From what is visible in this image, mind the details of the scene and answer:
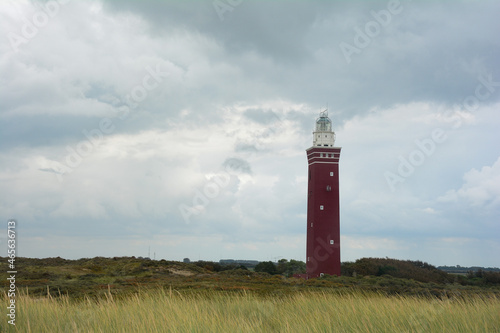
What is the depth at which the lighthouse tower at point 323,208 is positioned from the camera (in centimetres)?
3803

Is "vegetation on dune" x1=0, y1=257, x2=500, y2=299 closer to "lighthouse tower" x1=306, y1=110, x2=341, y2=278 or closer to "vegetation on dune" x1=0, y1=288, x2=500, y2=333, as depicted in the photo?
"lighthouse tower" x1=306, y1=110, x2=341, y2=278

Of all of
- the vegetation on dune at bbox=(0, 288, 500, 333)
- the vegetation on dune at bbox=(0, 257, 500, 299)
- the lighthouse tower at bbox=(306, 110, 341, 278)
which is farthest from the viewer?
the lighthouse tower at bbox=(306, 110, 341, 278)

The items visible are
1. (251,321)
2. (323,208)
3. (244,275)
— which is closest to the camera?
(251,321)

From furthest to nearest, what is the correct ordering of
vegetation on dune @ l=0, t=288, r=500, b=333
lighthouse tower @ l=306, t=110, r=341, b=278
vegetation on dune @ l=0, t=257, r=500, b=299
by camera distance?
lighthouse tower @ l=306, t=110, r=341, b=278 → vegetation on dune @ l=0, t=257, r=500, b=299 → vegetation on dune @ l=0, t=288, r=500, b=333

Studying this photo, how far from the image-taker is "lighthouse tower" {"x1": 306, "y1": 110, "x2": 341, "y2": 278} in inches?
1497

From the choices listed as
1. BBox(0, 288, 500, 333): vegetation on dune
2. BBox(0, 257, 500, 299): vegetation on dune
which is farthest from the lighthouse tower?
BBox(0, 288, 500, 333): vegetation on dune

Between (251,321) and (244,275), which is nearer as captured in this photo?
(251,321)

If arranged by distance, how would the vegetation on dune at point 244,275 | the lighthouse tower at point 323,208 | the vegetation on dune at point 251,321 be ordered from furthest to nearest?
the lighthouse tower at point 323,208, the vegetation on dune at point 244,275, the vegetation on dune at point 251,321

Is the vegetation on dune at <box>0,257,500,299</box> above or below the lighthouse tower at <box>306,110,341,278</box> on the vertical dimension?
below

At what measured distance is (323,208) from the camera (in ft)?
127

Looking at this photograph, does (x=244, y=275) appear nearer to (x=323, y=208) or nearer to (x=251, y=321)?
(x=323, y=208)

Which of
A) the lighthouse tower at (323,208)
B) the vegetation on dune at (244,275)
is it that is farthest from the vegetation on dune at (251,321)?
the lighthouse tower at (323,208)

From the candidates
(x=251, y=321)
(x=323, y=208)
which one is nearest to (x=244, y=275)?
(x=323, y=208)

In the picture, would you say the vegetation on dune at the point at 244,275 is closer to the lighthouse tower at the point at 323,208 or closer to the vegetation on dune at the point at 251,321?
the lighthouse tower at the point at 323,208
